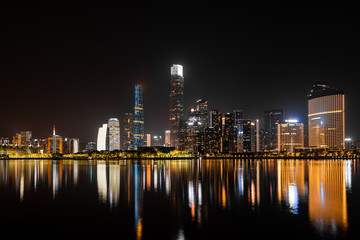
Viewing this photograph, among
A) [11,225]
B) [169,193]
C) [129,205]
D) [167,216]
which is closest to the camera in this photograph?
[11,225]

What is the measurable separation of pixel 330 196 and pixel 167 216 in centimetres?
1721

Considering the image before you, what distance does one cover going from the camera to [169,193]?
3073 cm

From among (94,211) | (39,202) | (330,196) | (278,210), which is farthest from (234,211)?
(39,202)

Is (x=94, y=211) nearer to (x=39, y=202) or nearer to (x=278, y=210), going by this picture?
(x=39, y=202)

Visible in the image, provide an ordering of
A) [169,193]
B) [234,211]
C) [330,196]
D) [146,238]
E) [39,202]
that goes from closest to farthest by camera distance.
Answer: [146,238]
[234,211]
[39,202]
[330,196]
[169,193]

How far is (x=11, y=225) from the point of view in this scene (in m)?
18.5

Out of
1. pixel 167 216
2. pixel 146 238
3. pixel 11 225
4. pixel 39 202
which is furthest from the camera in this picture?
pixel 39 202

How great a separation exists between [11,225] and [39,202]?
839 centimetres

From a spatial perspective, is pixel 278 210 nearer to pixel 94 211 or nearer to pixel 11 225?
pixel 94 211

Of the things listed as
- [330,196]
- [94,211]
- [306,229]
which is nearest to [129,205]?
[94,211]

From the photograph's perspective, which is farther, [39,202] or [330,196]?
[330,196]

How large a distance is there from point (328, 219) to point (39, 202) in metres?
22.9

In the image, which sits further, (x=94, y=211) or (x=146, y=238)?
(x=94, y=211)

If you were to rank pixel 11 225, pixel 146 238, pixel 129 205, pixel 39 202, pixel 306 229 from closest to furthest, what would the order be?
1. pixel 146 238
2. pixel 306 229
3. pixel 11 225
4. pixel 129 205
5. pixel 39 202
